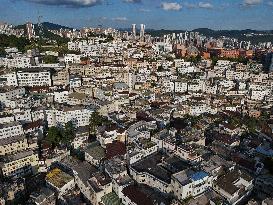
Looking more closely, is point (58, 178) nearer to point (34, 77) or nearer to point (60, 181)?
point (60, 181)

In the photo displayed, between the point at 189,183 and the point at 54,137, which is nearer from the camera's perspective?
the point at 189,183

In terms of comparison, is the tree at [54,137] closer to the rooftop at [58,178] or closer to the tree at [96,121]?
the tree at [96,121]

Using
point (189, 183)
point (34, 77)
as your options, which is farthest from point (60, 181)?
point (34, 77)

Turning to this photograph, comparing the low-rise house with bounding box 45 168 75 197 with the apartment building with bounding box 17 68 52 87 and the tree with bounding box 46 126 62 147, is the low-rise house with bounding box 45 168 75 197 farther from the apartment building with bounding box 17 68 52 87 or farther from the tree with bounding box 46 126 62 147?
the apartment building with bounding box 17 68 52 87

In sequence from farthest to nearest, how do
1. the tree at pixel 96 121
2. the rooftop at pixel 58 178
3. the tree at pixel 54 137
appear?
1. the tree at pixel 96 121
2. the tree at pixel 54 137
3. the rooftop at pixel 58 178

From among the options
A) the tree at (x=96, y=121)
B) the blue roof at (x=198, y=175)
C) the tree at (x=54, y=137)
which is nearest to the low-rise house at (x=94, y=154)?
the tree at (x=54, y=137)

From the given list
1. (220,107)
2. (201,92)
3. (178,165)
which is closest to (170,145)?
(178,165)

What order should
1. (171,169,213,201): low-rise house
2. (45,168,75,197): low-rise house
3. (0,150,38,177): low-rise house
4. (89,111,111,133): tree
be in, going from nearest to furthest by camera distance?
1. (171,169,213,201): low-rise house
2. (45,168,75,197): low-rise house
3. (0,150,38,177): low-rise house
4. (89,111,111,133): tree

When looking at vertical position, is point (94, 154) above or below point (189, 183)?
below

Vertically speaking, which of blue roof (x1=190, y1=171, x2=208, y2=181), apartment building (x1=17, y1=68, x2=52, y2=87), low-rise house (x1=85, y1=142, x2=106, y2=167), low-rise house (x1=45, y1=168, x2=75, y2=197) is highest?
apartment building (x1=17, y1=68, x2=52, y2=87)

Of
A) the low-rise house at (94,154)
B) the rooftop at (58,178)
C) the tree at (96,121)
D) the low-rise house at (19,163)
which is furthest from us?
the tree at (96,121)

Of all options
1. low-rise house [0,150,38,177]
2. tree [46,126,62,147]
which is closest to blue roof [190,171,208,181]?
low-rise house [0,150,38,177]

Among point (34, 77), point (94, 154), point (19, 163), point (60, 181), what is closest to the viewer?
point (60, 181)
